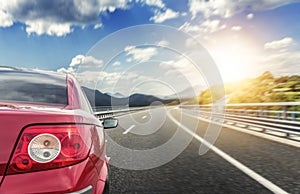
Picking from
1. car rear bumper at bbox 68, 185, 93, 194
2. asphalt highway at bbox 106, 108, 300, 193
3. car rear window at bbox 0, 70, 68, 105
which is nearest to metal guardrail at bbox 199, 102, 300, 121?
asphalt highway at bbox 106, 108, 300, 193

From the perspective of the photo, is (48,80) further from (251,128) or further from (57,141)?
(251,128)

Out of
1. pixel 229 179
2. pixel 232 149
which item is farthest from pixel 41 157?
pixel 232 149

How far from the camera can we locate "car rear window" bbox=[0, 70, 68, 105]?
10.5ft

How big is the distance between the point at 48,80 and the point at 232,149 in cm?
653

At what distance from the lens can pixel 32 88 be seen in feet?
11.2

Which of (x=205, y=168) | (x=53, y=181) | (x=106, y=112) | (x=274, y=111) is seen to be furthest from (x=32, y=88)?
(x=106, y=112)

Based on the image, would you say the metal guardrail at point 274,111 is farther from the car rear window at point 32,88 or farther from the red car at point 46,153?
the red car at point 46,153

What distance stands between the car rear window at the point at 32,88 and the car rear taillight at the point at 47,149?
904 millimetres

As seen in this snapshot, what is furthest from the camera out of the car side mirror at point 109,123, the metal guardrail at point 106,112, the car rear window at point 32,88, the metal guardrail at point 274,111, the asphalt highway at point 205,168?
→ the metal guardrail at point 106,112

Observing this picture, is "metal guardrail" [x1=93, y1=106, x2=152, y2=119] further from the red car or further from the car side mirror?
the red car

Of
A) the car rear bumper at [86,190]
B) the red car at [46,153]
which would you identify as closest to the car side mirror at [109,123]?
the red car at [46,153]

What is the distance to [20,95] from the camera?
3.26 metres

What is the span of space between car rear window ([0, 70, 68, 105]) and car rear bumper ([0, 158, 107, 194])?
39.9 inches

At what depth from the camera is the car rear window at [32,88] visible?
3205 millimetres
